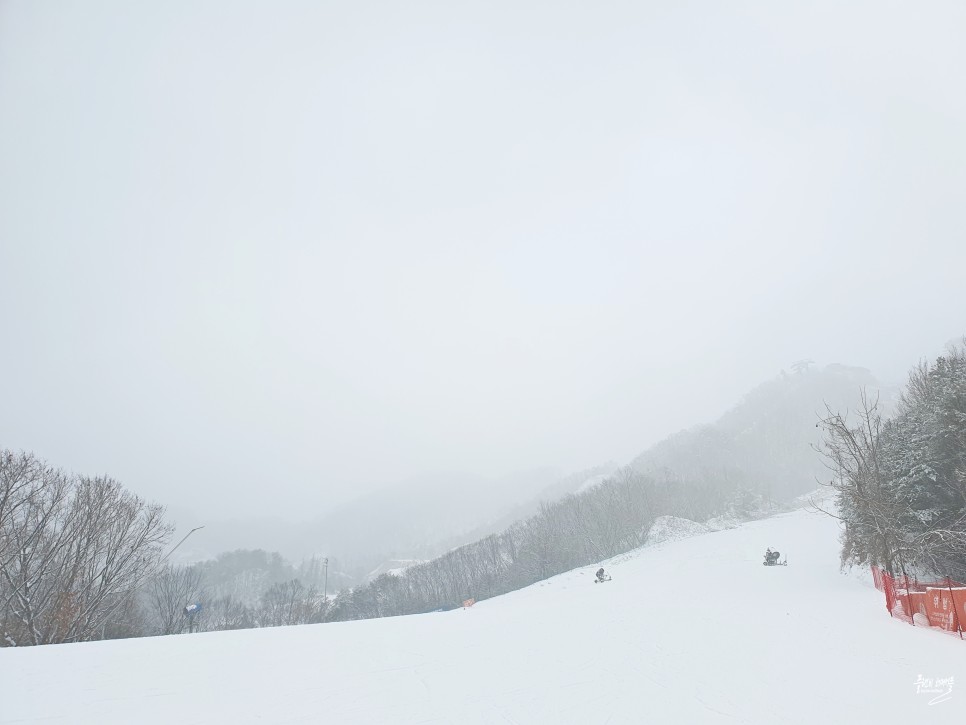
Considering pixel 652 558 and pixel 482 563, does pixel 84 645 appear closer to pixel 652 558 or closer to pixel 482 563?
pixel 652 558

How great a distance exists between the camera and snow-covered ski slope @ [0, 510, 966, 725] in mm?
8039

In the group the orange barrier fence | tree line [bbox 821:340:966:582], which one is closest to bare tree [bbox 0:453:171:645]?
the orange barrier fence

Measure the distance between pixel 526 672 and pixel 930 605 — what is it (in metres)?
11.0

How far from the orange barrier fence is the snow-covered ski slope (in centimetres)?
51

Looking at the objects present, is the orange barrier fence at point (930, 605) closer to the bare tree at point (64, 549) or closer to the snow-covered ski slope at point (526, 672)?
the snow-covered ski slope at point (526, 672)

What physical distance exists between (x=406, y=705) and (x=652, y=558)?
1795 inches

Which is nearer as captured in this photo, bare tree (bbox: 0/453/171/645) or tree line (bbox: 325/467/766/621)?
bare tree (bbox: 0/453/171/645)

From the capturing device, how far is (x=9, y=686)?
359 inches

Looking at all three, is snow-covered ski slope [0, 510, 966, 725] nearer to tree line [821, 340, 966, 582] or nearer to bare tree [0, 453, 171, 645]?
tree line [821, 340, 966, 582]

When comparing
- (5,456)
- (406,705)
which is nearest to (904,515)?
(406,705)

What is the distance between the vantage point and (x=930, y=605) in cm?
1263

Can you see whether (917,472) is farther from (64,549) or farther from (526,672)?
(64,549)

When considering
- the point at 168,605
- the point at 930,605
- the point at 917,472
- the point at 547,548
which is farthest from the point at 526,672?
the point at 547,548

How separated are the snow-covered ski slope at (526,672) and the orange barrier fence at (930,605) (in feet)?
1.66
